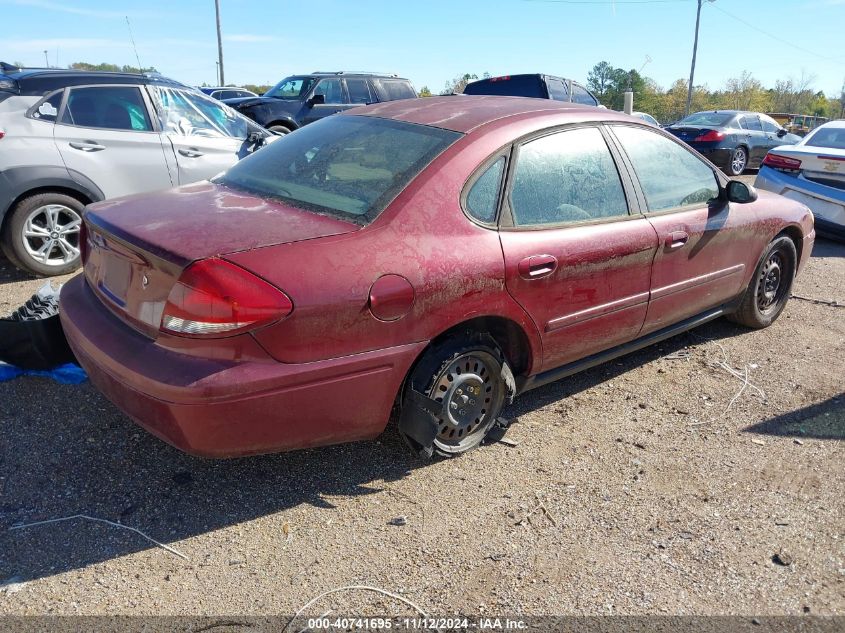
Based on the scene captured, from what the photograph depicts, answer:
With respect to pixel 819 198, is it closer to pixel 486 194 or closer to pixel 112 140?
pixel 486 194

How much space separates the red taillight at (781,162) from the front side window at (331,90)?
8204 millimetres

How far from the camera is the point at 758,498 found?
3076mm

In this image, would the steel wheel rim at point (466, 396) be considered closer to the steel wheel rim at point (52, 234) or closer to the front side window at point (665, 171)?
the front side window at point (665, 171)

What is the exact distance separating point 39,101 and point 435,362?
4.54 meters

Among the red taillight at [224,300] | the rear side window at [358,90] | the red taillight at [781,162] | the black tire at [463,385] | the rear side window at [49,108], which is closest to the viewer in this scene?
the red taillight at [224,300]

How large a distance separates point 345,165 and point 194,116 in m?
3.90

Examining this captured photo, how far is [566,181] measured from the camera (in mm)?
3408

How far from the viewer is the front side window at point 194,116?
246 inches

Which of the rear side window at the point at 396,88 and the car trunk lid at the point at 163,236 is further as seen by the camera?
the rear side window at the point at 396,88

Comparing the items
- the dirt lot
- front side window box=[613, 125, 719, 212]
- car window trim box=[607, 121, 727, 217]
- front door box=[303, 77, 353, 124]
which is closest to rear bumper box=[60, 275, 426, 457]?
the dirt lot

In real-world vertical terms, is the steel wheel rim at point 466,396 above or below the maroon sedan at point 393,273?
below

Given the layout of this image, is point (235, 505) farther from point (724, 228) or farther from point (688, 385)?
point (724, 228)

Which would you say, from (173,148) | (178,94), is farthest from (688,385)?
(178,94)

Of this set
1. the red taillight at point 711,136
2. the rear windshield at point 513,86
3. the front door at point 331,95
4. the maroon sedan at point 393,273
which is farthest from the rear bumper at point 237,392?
the red taillight at point 711,136
